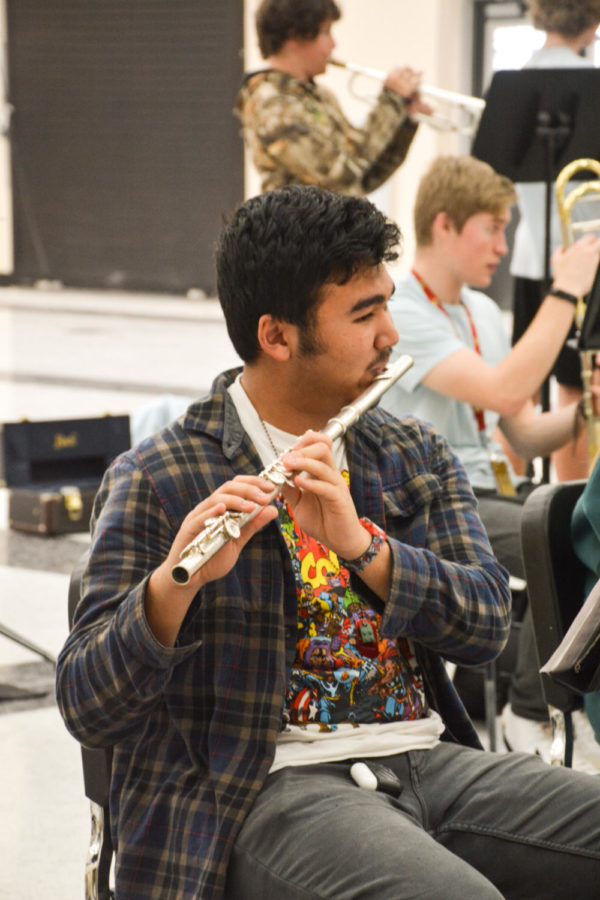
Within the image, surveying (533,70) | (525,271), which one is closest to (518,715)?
(533,70)

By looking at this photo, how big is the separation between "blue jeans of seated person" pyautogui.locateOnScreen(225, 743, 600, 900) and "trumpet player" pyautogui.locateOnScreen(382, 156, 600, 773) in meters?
1.14

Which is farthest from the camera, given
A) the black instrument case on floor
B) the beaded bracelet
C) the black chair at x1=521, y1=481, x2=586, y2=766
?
the black instrument case on floor

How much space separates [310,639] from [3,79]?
1069 cm

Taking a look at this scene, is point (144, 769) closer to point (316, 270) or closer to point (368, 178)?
point (316, 270)

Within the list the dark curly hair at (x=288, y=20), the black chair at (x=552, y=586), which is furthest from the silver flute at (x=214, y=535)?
the dark curly hair at (x=288, y=20)

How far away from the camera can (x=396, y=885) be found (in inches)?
49.9

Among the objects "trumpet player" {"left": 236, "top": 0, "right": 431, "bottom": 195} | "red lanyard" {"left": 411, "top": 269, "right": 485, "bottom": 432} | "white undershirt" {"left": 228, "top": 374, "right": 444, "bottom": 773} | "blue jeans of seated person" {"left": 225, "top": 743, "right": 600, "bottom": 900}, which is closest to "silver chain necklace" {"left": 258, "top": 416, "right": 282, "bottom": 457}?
"white undershirt" {"left": 228, "top": 374, "right": 444, "bottom": 773}

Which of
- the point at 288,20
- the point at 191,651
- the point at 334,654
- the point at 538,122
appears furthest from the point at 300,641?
the point at 288,20

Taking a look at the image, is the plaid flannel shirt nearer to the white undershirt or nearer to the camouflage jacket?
the white undershirt

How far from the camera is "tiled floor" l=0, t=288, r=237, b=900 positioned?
2.39 m

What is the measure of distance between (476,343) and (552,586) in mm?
1146

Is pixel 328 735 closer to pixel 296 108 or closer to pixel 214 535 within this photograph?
pixel 214 535

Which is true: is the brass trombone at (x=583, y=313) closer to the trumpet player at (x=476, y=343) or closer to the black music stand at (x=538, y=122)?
the trumpet player at (x=476, y=343)

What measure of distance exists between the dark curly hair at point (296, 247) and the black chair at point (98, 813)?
376 mm
